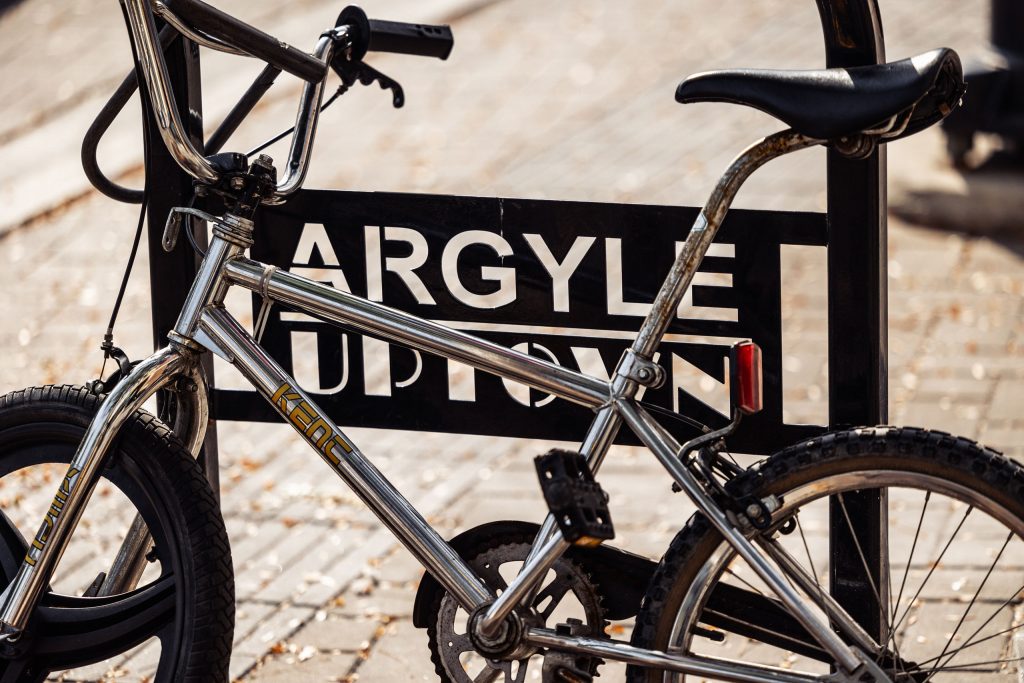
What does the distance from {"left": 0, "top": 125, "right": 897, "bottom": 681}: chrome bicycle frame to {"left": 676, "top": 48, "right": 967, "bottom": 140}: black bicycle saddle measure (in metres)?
0.08

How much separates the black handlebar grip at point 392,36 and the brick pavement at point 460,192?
158 centimetres

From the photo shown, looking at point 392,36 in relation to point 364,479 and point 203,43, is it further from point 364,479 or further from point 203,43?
point 364,479

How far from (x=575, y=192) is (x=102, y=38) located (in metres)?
4.98

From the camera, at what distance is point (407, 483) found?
15.8 feet

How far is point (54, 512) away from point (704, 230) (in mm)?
1347

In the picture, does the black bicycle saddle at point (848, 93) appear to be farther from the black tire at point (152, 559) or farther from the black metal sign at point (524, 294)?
the black tire at point (152, 559)

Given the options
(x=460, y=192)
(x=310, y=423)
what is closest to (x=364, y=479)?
(x=310, y=423)

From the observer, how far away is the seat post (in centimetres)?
238

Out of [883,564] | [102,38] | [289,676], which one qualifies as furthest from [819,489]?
[102,38]

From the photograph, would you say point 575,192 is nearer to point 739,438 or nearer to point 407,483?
point 407,483

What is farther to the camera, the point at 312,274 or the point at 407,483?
the point at 312,274

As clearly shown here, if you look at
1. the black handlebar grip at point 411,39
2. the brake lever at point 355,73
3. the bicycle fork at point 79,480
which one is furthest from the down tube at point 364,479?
the black handlebar grip at point 411,39

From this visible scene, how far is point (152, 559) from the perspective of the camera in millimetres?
2824

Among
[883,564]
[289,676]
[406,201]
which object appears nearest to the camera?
[883,564]
